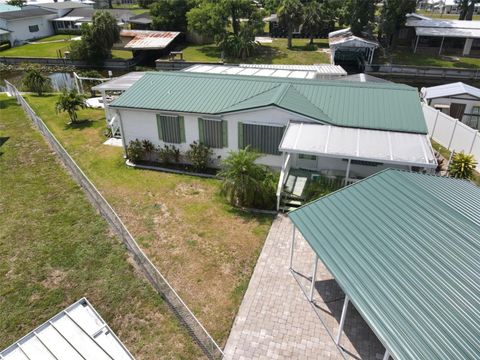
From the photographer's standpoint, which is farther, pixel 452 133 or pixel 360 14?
pixel 360 14

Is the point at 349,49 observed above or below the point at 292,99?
below

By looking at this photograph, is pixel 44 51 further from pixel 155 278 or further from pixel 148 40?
pixel 155 278

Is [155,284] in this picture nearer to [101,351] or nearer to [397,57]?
[101,351]

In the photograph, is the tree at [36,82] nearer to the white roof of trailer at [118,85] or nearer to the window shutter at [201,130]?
the white roof of trailer at [118,85]

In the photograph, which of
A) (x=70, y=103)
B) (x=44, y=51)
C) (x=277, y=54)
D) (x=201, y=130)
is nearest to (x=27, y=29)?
(x=44, y=51)

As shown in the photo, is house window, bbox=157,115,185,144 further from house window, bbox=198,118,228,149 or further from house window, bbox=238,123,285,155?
house window, bbox=238,123,285,155

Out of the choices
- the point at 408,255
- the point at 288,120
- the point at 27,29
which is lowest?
the point at 27,29

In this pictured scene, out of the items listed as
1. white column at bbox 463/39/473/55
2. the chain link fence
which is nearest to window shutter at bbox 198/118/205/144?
the chain link fence
